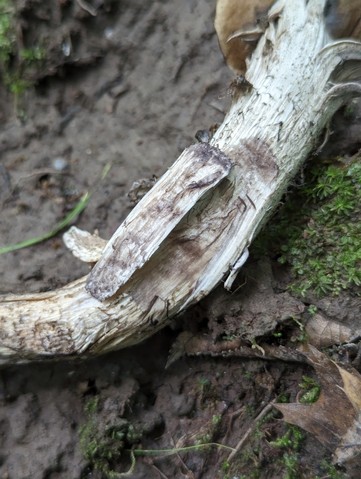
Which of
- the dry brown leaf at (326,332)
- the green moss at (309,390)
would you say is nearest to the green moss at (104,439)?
the green moss at (309,390)

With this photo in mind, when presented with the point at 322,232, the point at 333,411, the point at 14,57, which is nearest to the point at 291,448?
the point at 333,411

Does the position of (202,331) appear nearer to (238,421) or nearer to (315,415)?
(238,421)

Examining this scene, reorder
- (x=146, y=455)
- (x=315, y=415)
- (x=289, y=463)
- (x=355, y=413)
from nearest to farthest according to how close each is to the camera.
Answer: (x=355, y=413)
(x=315, y=415)
(x=289, y=463)
(x=146, y=455)

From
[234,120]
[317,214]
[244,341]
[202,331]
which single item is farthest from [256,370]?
[234,120]

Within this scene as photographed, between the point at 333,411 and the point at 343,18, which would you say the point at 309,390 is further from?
the point at 343,18

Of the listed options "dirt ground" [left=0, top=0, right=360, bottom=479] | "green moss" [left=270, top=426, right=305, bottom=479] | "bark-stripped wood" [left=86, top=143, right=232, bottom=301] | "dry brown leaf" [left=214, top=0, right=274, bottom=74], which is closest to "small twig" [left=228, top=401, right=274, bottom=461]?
"dirt ground" [left=0, top=0, right=360, bottom=479]
